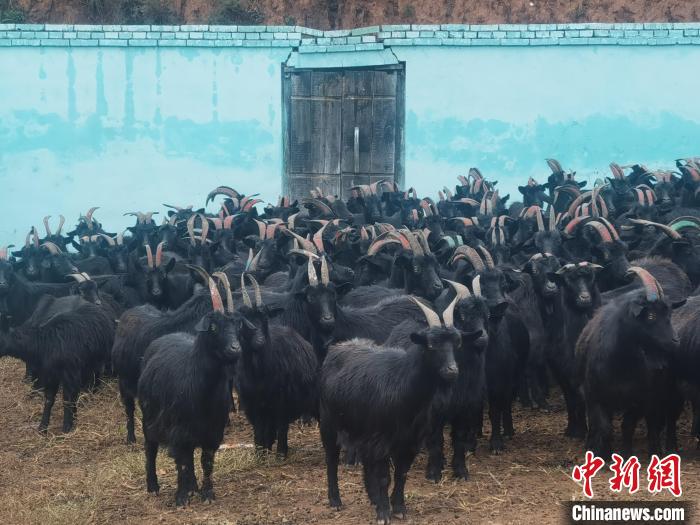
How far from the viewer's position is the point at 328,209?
1431 centimetres

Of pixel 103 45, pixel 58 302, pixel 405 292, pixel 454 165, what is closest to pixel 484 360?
pixel 405 292

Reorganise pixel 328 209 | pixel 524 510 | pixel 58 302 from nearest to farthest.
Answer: pixel 524 510
pixel 58 302
pixel 328 209

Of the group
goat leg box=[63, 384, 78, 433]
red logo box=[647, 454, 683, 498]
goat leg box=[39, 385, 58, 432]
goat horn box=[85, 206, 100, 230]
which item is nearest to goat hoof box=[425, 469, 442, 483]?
red logo box=[647, 454, 683, 498]

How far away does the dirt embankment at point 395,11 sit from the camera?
2331 centimetres

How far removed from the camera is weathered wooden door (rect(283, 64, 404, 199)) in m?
17.6

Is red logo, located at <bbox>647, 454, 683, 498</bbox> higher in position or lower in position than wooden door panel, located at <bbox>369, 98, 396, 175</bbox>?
lower

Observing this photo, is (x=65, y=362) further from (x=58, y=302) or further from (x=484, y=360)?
(x=484, y=360)

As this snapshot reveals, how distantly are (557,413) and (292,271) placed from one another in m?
2.92

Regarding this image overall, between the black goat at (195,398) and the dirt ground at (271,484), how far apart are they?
0.32 m

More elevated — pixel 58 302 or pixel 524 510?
pixel 58 302

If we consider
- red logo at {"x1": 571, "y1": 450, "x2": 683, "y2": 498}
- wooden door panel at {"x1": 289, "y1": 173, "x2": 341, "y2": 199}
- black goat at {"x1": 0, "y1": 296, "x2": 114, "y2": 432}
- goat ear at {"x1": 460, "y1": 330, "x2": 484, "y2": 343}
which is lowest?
red logo at {"x1": 571, "y1": 450, "x2": 683, "y2": 498}

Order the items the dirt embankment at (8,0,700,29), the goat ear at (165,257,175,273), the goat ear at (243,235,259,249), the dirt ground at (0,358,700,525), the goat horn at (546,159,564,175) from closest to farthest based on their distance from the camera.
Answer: the dirt ground at (0,358,700,525) → the goat ear at (165,257,175,273) → the goat ear at (243,235,259,249) → the goat horn at (546,159,564,175) → the dirt embankment at (8,0,700,29)

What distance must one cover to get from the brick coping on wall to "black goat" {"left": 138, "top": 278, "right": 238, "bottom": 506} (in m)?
10.2

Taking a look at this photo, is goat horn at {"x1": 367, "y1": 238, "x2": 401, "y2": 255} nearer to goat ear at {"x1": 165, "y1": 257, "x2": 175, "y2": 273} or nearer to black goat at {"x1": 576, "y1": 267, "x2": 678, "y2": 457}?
goat ear at {"x1": 165, "y1": 257, "x2": 175, "y2": 273}
